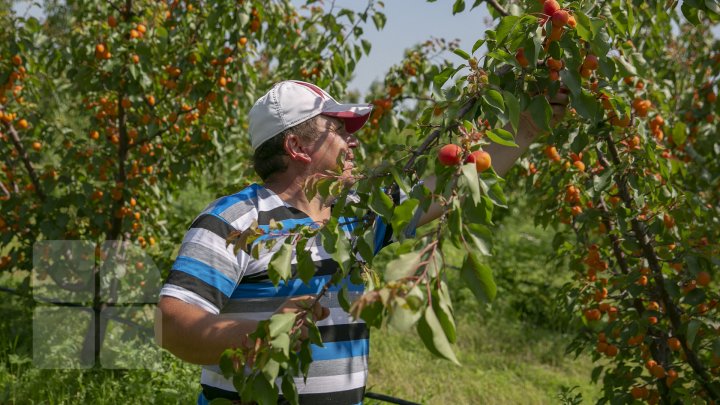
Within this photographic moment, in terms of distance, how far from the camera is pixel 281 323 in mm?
1124

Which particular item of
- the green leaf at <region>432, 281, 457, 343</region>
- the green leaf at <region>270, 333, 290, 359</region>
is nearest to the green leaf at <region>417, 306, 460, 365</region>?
the green leaf at <region>432, 281, 457, 343</region>

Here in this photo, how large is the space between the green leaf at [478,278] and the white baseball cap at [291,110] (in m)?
0.82

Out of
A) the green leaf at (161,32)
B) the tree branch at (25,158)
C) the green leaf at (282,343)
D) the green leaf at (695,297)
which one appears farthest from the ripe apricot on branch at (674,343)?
the tree branch at (25,158)

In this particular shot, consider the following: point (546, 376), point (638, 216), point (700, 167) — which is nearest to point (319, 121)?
point (638, 216)

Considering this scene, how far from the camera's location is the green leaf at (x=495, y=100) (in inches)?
51.8

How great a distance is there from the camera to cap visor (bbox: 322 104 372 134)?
69.2 inches

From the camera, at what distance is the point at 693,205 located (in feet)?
7.14

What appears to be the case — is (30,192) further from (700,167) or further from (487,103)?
(700,167)

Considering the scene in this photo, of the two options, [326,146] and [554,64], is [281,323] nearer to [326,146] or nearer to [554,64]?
[326,146]

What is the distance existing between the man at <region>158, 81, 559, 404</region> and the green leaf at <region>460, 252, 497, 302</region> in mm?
412

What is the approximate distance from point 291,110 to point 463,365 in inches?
128

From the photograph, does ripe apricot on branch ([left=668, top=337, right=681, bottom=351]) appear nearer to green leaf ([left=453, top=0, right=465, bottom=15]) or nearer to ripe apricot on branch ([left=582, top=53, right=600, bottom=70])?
ripe apricot on branch ([left=582, top=53, right=600, bottom=70])

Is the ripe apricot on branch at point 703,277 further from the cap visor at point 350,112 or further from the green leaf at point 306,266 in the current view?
the green leaf at point 306,266

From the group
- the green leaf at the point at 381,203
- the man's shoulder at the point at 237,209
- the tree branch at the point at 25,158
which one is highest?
the tree branch at the point at 25,158
